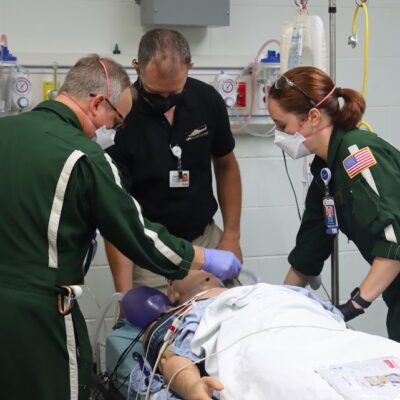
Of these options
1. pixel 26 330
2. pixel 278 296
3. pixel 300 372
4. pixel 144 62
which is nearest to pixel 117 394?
pixel 26 330

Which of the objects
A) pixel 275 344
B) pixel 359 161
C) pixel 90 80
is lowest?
pixel 275 344

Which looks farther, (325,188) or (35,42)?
(35,42)

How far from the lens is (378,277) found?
2.14 m

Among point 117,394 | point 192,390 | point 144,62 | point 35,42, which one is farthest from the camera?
point 35,42

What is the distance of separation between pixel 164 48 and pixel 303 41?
542 millimetres

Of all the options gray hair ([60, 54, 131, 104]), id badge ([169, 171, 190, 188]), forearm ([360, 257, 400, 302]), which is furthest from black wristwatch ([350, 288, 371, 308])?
gray hair ([60, 54, 131, 104])

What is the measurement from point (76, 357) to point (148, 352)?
290 millimetres

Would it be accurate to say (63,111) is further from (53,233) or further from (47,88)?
(47,88)

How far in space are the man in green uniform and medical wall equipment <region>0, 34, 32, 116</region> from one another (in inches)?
39.6

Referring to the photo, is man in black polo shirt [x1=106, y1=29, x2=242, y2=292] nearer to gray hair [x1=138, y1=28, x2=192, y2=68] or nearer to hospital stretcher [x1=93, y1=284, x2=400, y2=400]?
gray hair [x1=138, y1=28, x2=192, y2=68]

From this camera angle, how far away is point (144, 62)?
8.16 feet

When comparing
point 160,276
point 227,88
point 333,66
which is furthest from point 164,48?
point 160,276

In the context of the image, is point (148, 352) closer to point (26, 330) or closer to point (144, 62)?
point (26, 330)

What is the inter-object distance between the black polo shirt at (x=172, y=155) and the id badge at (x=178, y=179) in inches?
0.7
